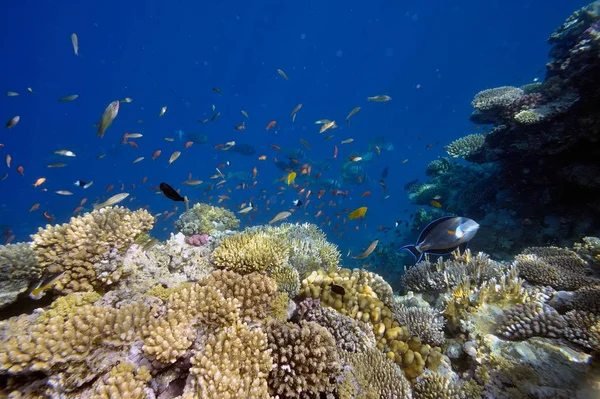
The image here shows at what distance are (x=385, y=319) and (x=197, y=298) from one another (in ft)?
9.44

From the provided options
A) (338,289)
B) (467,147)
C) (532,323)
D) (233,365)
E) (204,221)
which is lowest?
(532,323)

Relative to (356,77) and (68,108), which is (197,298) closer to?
(356,77)

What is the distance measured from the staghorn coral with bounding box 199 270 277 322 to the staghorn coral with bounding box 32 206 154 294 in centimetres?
145

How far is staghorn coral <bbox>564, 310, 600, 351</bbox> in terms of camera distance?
11.1 ft

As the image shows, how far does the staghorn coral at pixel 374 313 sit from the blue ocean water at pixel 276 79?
238 feet

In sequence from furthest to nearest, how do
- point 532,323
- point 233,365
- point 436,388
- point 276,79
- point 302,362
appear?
1. point 276,79
2. point 532,323
3. point 436,388
4. point 302,362
5. point 233,365

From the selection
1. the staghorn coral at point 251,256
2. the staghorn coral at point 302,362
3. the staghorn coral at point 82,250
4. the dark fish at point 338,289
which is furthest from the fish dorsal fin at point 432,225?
the staghorn coral at point 82,250

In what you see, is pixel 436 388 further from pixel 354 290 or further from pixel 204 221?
pixel 204 221

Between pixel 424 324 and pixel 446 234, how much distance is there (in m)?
1.53

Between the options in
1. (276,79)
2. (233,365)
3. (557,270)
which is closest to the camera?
(233,365)

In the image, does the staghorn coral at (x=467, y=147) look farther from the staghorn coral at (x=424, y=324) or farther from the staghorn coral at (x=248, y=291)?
the staghorn coral at (x=248, y=291)

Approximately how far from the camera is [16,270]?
147 inches

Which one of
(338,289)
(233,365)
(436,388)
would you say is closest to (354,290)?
(338,289)

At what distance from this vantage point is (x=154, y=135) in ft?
380
